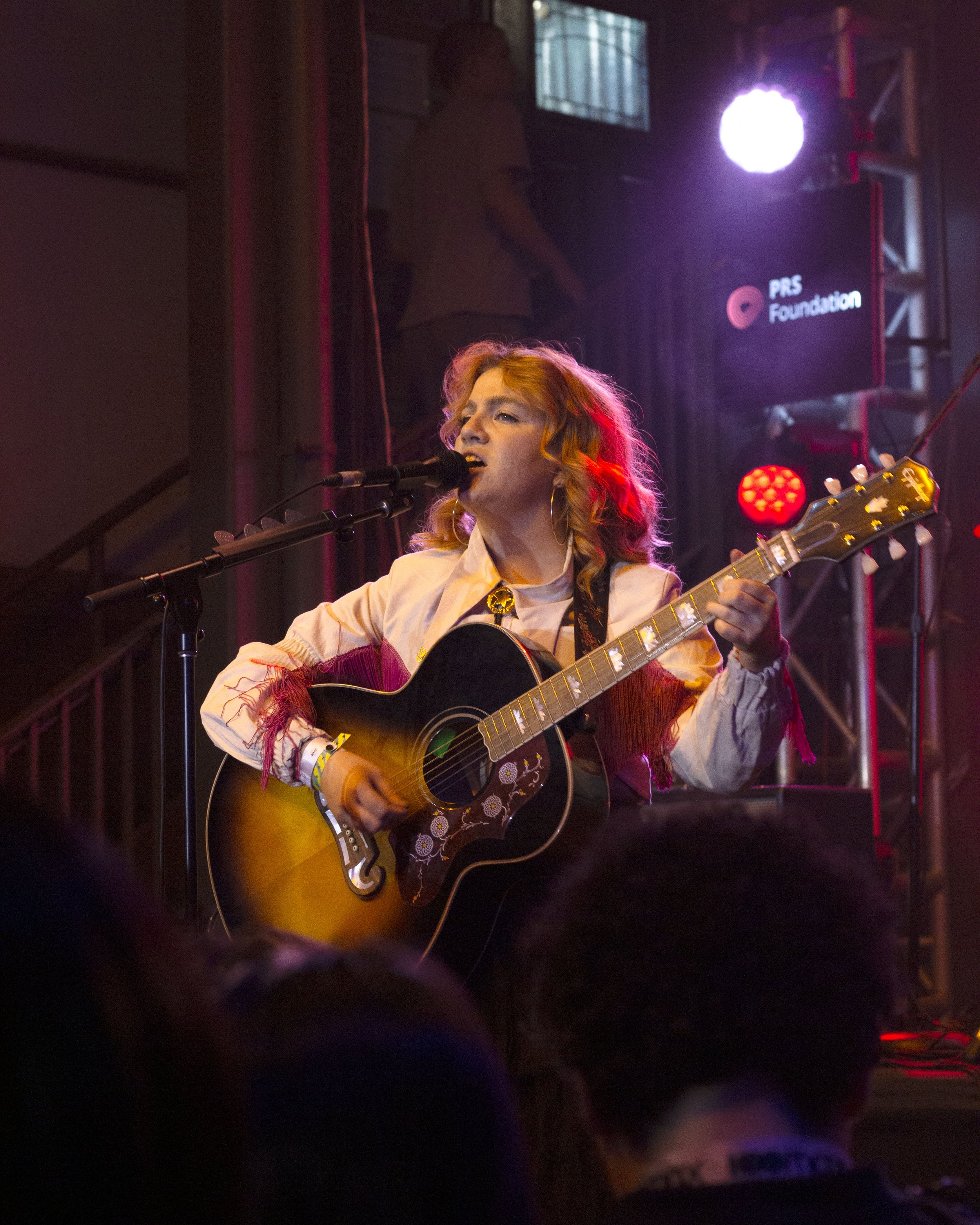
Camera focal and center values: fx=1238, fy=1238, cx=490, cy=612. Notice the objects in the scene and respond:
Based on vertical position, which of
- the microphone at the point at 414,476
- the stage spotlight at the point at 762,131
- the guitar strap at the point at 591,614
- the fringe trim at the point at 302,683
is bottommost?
the fringe trim at the point at 302,683

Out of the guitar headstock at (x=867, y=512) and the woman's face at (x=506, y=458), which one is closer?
the guitar headstock at (x=867, y=512)

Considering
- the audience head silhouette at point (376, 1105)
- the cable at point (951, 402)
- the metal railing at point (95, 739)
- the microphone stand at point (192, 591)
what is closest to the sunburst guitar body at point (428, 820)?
the microphone stand at point (192, 591)

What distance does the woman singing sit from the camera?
231 cm

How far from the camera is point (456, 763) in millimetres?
2363

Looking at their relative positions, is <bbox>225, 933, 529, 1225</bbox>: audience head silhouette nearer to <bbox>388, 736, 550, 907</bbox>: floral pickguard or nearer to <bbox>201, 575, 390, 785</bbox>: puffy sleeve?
<bbox>388, 736, 550, 907</bbox>: floral pickguard

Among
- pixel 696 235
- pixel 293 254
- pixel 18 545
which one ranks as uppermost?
pixel 696 235

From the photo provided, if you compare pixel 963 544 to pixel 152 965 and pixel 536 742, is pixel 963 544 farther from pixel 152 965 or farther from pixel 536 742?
pixel 152 965

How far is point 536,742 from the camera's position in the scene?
7.32 ft

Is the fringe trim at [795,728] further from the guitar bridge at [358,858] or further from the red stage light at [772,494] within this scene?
the red stage light at [772,494]

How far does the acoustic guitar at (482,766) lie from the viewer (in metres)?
2.19

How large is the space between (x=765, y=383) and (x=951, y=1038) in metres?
2.58

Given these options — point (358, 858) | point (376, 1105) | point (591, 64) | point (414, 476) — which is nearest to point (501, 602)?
point (414, 476)

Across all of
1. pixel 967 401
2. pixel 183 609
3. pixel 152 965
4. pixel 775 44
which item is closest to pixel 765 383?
pixel 967 401

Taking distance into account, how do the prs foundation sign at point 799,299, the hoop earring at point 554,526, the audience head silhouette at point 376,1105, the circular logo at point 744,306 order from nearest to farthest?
the audience head silhouette at point 376,1105 → the hoop earring at point 554,526 → the prs foundation sign at point 799,299 → the circular logo at point 744,306
